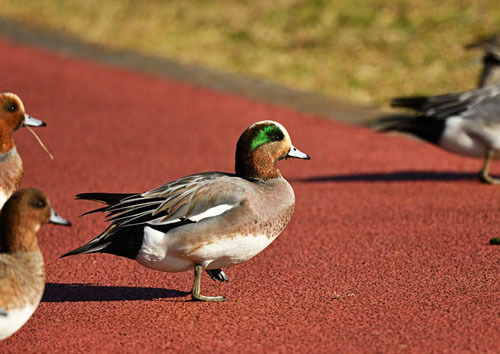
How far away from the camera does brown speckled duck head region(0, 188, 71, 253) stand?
406cm

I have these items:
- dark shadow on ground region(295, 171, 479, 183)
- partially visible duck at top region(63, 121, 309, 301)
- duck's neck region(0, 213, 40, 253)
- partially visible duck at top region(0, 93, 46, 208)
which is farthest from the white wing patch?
dark shadow on ground region(295, 171, 479, 183)

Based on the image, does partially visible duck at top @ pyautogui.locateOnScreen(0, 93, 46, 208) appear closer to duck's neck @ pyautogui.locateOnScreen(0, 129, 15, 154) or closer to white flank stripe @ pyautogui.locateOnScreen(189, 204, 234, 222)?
duck's neck @ pyautogui.locateOnScreen(0, 129, 15, 154)

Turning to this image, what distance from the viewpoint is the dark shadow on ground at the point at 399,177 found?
812 centimetres

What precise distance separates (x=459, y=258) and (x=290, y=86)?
6.55 metres

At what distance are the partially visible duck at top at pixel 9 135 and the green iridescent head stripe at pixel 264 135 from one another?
5.08 ft

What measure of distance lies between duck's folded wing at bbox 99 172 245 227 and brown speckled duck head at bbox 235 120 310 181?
0.18 meters

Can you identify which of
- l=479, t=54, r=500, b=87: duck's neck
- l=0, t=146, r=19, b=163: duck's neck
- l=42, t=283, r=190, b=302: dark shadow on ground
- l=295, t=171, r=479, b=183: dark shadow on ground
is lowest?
l=42, t=283, r=190, b=302: dark shadow on ground

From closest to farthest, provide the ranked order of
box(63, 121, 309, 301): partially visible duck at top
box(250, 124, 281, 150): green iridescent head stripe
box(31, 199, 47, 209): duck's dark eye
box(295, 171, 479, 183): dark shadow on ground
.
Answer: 1. box(31, 199, 47, 209): duck's dark eye
2. box(63, 121, 309, 301): partially visible duck at top
3. box(250, 124, 281, 150): green iridescent head stripe
4. box(295, 171, 479, 183): dark shadow on ground

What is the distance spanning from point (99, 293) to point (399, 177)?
12.7 ft

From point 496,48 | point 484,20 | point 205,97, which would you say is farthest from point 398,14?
point 496,48

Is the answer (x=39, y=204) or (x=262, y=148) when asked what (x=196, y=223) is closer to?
(x=262, y=148)

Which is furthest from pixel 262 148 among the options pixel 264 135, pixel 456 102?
pixel 456 102

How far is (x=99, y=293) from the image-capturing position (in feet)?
17.1

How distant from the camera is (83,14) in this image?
16.0 metres
